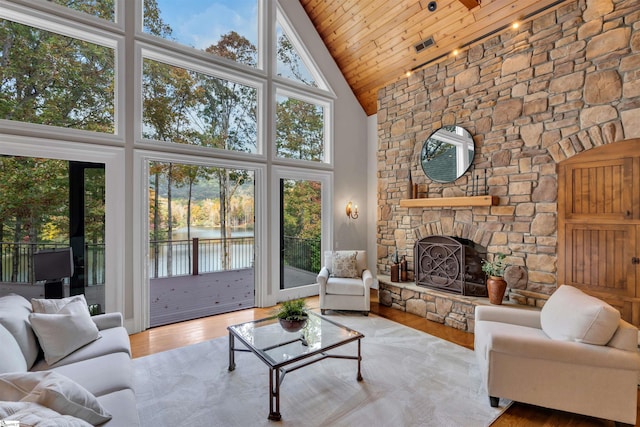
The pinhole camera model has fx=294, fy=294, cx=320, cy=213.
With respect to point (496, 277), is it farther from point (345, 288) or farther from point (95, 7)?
point (95, 7)

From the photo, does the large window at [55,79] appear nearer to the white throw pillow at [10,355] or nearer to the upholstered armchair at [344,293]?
the white throw pillow at [10,355]

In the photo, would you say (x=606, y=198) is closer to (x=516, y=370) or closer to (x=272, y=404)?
(x=516, y=370)

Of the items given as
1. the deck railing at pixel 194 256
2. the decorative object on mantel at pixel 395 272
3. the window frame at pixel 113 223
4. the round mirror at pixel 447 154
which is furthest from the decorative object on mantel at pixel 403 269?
the window frame at pixel 113 223

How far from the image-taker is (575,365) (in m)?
2.17

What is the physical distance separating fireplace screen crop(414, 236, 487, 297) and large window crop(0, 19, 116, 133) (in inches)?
191

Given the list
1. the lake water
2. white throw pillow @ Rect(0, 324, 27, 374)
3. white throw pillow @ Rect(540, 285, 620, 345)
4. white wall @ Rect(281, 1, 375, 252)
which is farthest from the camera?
the lake water

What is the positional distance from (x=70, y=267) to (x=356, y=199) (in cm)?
466

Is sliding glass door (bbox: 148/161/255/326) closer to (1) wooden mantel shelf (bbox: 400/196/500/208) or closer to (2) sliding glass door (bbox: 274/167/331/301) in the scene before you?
(2) sliding glass door (bbox: 274/167/331/301)

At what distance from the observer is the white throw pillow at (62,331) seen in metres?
2.14

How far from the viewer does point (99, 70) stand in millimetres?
3701

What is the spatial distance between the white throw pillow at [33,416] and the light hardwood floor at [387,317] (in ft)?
7.53

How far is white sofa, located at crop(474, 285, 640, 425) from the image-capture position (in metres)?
2.09

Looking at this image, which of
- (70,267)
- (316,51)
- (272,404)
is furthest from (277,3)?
(272,404)

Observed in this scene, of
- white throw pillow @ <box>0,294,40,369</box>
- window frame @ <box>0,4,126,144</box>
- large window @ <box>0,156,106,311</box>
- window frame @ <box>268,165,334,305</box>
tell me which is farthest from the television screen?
window frame @ <box>268,165,334,305</box>
